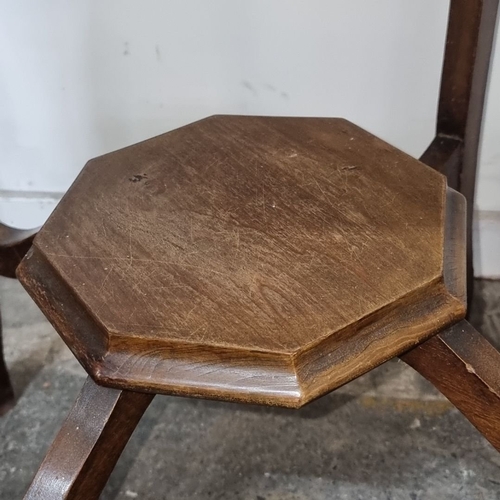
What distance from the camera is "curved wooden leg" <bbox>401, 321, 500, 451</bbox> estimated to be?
23.1 inches

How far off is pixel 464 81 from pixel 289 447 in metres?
0.54

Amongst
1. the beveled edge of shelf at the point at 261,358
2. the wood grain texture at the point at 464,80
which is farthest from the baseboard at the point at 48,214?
the beveled edge of shelf at the point at 261,358

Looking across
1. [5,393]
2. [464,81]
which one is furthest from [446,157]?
[5,393]

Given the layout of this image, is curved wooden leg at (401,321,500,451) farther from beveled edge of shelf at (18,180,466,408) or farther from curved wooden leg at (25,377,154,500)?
curved wooden leg at (25,377,154,500)

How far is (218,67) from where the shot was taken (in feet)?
3.28

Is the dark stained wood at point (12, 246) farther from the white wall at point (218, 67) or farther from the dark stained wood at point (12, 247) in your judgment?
the white wall at point (218, 67)

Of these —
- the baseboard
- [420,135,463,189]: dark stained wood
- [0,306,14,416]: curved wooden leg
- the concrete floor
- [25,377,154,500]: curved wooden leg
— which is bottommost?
the concrete floor

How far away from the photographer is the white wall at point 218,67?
0.94m

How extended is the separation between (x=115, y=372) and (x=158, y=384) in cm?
4

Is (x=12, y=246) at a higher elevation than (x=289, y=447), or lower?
higher

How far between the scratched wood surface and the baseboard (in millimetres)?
483

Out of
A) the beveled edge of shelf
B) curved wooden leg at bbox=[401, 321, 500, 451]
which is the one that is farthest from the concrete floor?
the beveled edge of shelf

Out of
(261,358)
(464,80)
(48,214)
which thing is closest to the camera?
(261,358)

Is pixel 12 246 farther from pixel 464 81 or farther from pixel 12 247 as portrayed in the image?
pixel 464 81
